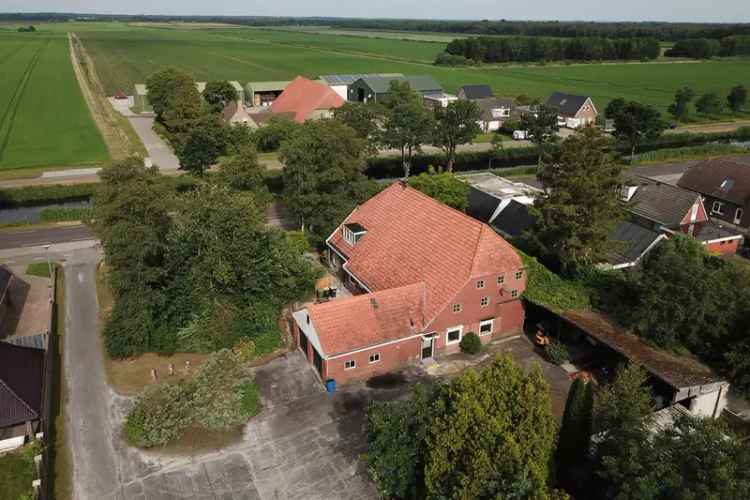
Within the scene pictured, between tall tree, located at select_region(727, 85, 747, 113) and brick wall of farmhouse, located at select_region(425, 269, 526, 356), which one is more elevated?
tall tree, located at select_region(727, 85, 747, 113)

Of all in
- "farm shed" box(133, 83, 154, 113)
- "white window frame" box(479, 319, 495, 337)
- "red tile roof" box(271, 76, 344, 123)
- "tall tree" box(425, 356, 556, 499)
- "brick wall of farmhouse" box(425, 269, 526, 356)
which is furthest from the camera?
"farm shed" box(133, 83, 154, 113)

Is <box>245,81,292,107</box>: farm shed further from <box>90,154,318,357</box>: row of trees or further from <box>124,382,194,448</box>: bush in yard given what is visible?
<box>124,382,194,448</box>: bush in yard

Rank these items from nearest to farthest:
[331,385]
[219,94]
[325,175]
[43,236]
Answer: [331,385]
[325,175]
[43,236]
[219,94]

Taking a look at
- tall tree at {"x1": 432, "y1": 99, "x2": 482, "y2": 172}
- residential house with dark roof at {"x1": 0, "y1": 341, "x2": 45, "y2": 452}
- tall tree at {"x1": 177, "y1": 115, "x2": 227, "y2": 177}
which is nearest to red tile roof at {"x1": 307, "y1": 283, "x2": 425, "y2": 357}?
Answer: residential house with dark roof at {"x1": 0, "y1": 341, "x2": 45, "y2": 452}

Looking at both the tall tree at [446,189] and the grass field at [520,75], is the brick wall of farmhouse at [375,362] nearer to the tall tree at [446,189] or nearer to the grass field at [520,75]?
the tall tree at [446,189]

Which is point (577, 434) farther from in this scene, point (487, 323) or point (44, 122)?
point (44, 122)

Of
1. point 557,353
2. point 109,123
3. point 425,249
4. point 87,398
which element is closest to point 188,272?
point 87,398

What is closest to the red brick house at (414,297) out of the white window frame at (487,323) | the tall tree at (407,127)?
the white window frame at (487,323)
